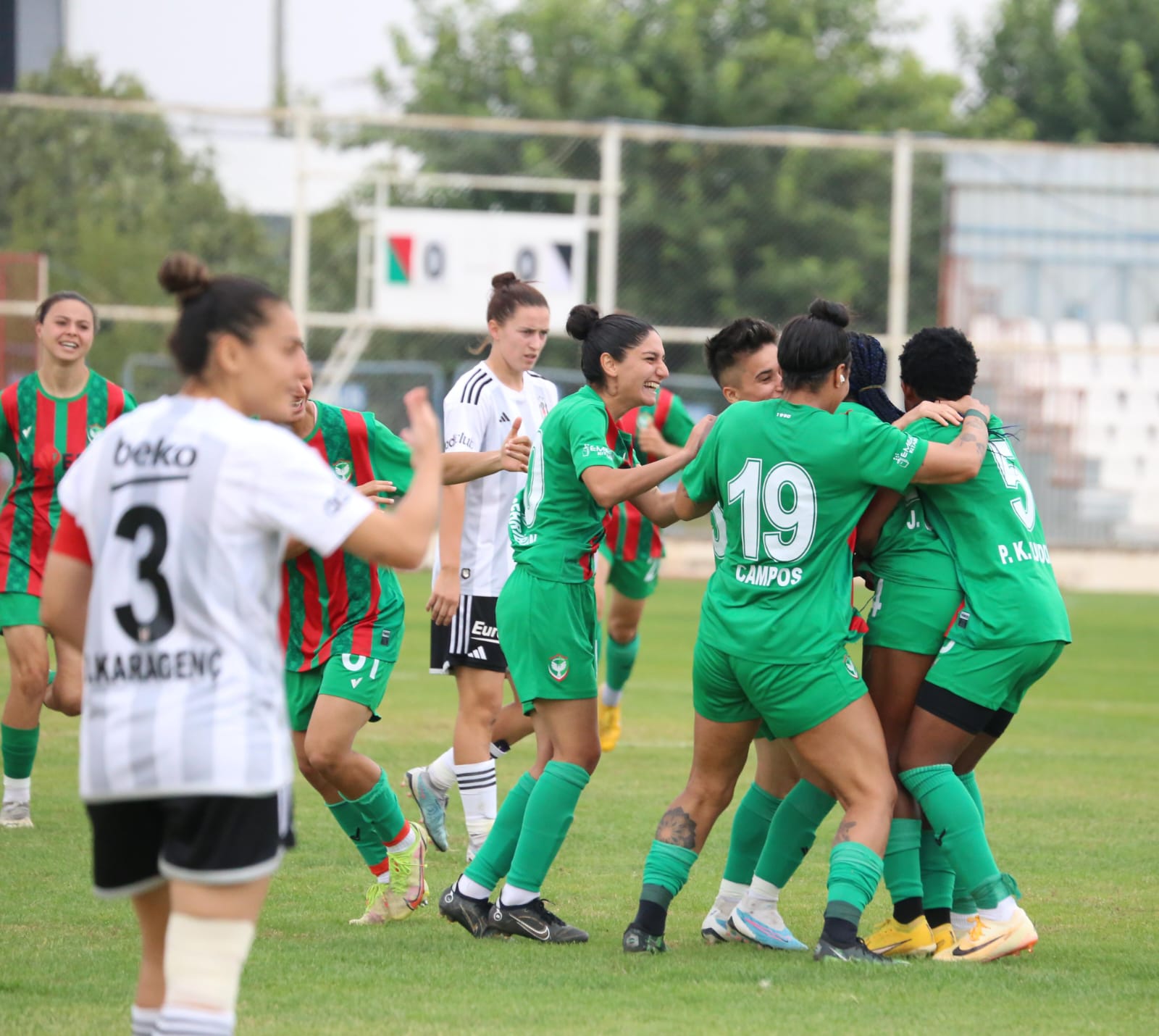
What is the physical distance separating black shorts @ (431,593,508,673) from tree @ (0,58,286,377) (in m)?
13.3

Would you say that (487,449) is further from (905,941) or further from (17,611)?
(905,941)

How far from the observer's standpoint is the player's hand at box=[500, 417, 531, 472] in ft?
17.1

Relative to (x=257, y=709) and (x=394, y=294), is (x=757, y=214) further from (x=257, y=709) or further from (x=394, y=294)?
(x=257, y=709)

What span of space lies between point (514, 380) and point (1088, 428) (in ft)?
48.0

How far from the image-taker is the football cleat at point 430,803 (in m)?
6.90

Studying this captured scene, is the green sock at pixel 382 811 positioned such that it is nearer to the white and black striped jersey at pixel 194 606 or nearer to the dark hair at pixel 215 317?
the white and black striped jersey at pixel 194 606

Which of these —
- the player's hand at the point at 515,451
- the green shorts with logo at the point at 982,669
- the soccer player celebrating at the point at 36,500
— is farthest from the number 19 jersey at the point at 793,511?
the soccer player celebrating at the point at 36,500

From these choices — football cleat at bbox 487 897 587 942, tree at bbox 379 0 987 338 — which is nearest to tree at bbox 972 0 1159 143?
tree at bbox 379 0 987 338

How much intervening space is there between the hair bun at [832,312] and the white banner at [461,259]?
1409 centimetres

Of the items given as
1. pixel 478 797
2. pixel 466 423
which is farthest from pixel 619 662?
pixel 466 423

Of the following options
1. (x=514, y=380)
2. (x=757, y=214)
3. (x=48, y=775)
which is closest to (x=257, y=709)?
(x=514, y=380)

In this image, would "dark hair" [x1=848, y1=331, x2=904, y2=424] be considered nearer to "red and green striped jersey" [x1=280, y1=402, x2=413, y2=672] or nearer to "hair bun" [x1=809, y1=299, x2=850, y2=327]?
"hair bun" [x1=809, y1=299, x2=850, y2=327]

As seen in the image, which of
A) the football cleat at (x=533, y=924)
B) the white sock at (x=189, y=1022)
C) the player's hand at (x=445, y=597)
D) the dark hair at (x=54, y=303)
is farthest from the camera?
the dark hair at (x=54, y=303)

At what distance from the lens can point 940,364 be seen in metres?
5.20
